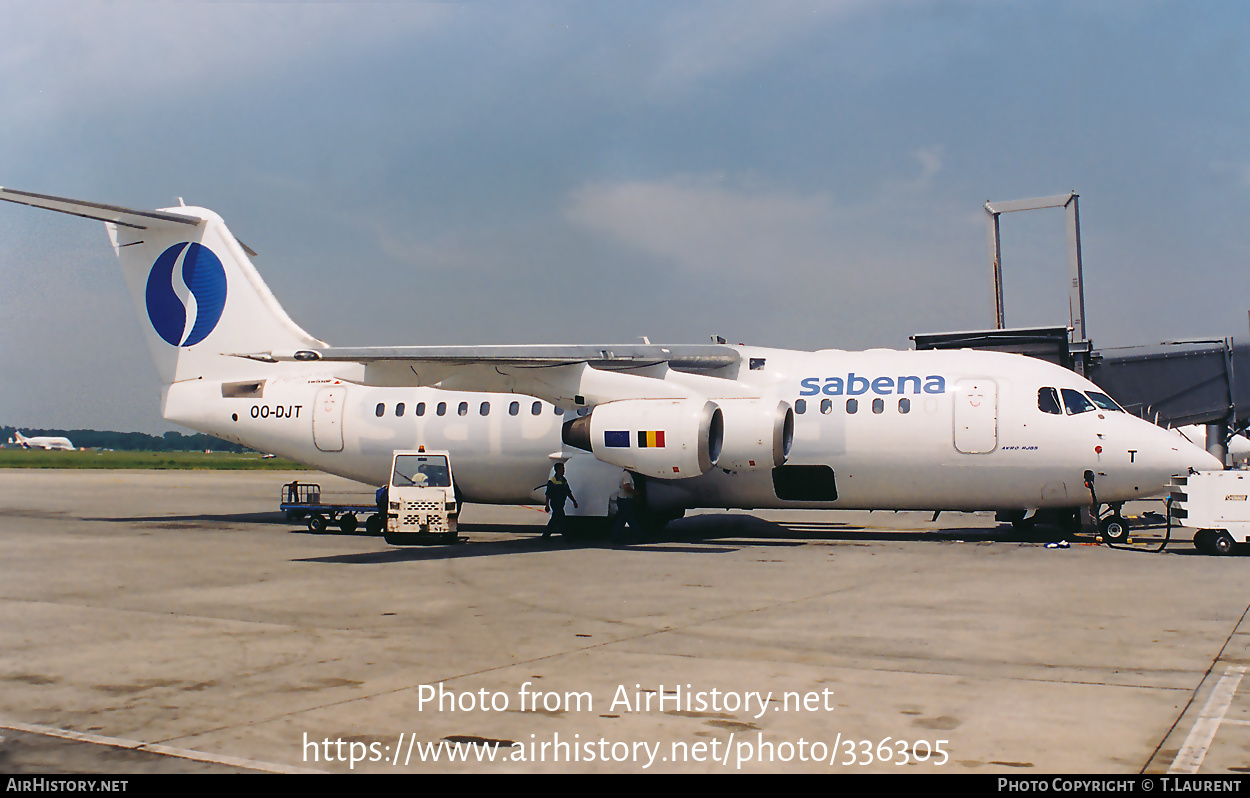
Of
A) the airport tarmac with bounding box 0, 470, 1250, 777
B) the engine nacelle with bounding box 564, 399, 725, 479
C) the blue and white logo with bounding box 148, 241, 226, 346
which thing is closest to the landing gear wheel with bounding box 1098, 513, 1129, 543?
the airport tarmac with bounding box 0, 470, 1250, 777

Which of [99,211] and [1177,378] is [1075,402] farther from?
[99,211]

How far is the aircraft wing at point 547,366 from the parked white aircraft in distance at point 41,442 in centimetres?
13993

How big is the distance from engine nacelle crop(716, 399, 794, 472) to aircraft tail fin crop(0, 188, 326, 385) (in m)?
10.6

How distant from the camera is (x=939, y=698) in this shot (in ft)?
22.0

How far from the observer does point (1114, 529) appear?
17688mm

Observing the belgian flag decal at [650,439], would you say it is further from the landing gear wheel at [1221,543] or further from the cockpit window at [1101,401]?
the landing gear wheel at [1221,543]

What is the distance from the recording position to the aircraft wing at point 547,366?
18281 mm

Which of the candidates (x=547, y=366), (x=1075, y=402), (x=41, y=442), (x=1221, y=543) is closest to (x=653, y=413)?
(x=547, y=366)

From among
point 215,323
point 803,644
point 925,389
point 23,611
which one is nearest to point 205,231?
point 215,323

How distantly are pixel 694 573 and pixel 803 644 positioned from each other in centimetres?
531

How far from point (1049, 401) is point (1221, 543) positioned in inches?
137

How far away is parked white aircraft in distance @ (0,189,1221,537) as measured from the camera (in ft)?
57.0

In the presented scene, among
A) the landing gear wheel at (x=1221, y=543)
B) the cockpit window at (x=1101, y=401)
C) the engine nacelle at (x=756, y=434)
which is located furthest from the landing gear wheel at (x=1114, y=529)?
the engine nacelle at (x=756, y=434)
